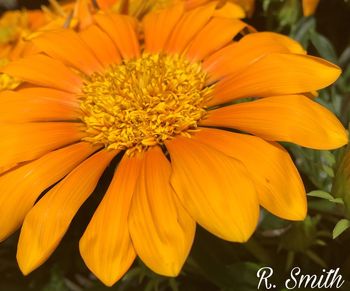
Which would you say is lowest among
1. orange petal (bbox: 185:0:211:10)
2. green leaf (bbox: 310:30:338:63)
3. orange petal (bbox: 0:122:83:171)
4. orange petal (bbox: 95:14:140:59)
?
orange petal (bbox: 0:122:83:171)

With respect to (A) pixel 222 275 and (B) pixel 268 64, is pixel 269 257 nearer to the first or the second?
(A) pixel 222 275

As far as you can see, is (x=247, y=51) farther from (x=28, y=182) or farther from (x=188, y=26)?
(x=28, y=182)

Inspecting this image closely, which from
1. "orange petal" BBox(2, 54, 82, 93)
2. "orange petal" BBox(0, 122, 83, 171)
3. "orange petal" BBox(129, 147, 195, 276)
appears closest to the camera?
"orange petal" BBox(129, 147, 195, 276)

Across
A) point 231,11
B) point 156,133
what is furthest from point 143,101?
point 231,11

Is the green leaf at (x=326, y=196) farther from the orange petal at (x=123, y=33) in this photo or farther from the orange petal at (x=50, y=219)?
the orange petal at (x=123, y=33)

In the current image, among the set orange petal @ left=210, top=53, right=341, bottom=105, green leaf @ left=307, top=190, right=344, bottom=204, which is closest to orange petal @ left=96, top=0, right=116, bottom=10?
orange petal @ left=210, top=53, right=341, bottom=105

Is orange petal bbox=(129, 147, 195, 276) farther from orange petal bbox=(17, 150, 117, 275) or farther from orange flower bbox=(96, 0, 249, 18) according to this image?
orange flower bbox=(96, 0, 249, 18)

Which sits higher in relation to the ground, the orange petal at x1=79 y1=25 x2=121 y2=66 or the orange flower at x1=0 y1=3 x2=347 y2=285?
the orange petal at x1=79 y1=25 x2=121 y2=66
